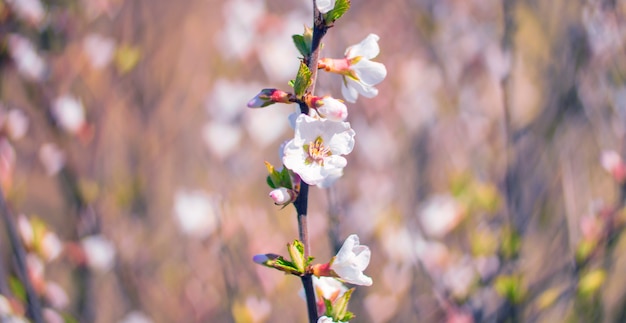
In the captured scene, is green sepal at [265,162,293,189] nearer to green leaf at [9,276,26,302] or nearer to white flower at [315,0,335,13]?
white flower at [315,0,335,13]

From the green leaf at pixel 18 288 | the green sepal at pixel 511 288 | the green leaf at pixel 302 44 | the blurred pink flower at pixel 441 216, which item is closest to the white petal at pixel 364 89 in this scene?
the green leaf at pixel 302 44

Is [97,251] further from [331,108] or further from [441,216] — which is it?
[331,108]

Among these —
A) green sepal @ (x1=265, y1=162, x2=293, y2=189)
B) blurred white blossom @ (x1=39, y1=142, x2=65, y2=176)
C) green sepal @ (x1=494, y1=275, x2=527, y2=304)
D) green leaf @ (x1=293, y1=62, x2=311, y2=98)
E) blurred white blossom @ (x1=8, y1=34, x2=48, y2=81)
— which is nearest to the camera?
green leaf @ (x1=293, y1=62, x2=311, y2=98)

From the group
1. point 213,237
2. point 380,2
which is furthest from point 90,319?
point 380,2

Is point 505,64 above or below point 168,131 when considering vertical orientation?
below

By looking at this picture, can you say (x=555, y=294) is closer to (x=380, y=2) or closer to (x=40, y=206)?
(x=380, y=2)

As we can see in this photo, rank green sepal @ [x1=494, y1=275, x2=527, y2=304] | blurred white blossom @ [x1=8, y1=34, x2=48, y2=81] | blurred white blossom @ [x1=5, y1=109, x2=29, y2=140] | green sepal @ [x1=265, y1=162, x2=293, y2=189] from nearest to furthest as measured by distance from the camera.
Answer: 1. green sepal @ [x1=265, y1=162, x2=293, y2=189]
2. green sepal @ [x1=494, y1=275, x2=527, y2=304]
3. blurred white blossom @ [x1=5, y1=109, x2=29, y2=140]
4. blurred white blossom @ [x1=8, y1=34, x2=48, y2=81]

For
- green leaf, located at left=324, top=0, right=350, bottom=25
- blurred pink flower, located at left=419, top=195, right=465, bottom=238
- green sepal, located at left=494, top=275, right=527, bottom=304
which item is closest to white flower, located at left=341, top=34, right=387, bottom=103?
green leaf, located at left=324, top=0, right=350, bottom=25
